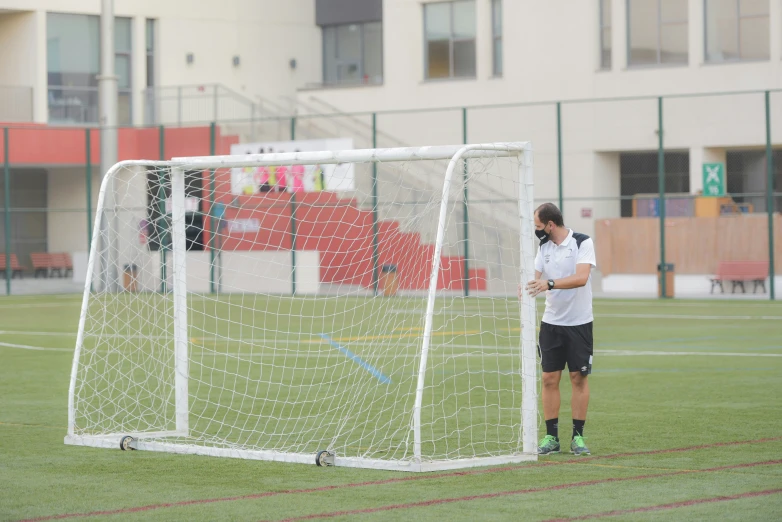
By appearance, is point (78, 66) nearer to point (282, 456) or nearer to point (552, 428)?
point (282, 456)

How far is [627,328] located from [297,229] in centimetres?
1332

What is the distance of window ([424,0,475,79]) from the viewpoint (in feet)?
134

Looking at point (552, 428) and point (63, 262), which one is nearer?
point (552, 428)

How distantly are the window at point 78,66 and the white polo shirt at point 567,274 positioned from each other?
34.1 m

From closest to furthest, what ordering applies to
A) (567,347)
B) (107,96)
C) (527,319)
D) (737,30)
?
1. (527,319)
2. (567,347)
3. (107,96)
4. (737,30)

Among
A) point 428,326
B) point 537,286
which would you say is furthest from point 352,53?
point 428,326

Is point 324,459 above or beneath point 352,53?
beneath

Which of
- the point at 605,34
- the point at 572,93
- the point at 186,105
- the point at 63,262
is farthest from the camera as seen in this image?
the point at 63,262

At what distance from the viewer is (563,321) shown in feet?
30.0

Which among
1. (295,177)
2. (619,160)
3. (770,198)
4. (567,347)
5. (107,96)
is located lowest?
(567,347)

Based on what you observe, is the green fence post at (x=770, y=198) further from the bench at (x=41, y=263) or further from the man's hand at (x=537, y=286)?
the bench at (x=41, y=263)

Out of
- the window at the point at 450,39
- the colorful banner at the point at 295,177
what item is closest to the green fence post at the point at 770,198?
the colorful banner at the point at 295,177

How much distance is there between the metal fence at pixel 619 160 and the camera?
31375mm

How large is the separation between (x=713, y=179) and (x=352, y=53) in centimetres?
1527
